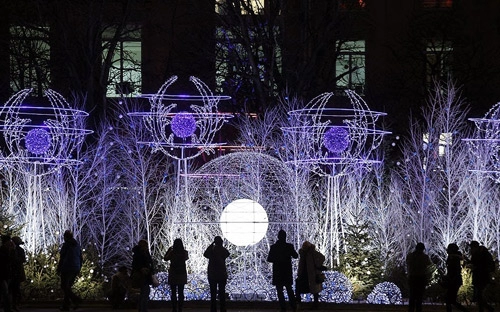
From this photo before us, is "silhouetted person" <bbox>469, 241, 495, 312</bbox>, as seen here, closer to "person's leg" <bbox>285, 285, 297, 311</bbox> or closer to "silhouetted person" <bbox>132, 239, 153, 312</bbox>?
"person's leg" <bbox>285, 285, 297, 311</bbox>

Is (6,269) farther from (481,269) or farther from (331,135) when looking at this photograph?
(481,269)

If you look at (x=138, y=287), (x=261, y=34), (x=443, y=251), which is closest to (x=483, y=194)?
(x=443, y=251)

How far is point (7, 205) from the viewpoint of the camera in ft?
113

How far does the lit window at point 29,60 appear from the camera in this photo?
47156 mm

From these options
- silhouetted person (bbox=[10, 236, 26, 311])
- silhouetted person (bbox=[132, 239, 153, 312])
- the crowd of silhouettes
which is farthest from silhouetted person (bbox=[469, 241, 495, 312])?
silhouetted person (bbox=[10, 236, 26, 311])

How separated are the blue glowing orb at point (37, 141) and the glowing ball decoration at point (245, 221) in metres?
4.99

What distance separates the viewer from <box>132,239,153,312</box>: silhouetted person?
26250 millimetres

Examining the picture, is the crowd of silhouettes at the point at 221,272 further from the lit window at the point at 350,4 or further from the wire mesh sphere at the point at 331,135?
the lit window at the point at 350,4

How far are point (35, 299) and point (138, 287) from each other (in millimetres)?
5403

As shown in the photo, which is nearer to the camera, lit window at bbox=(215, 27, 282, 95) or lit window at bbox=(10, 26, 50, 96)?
lit window at bbox=(215, 27, 282, 95)

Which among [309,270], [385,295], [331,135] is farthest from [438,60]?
[309,270]

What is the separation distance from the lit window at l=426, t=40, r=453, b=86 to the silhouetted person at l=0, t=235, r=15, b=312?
23.9 meters

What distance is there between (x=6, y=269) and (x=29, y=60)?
21.4 metres

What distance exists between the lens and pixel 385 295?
101 feet
